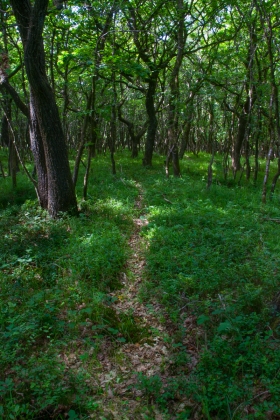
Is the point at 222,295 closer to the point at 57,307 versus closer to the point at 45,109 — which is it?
the point at 57,307

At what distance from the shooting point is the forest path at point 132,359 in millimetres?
3539

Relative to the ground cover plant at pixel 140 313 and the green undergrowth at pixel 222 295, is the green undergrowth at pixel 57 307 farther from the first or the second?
the green undergrowth at pixel 222 295

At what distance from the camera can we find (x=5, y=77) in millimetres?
8508

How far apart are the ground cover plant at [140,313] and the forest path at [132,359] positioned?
2cm

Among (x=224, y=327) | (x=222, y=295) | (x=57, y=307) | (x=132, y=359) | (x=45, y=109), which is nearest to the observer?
(x=224, y=327)

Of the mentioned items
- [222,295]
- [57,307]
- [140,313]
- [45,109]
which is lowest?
[140,313]

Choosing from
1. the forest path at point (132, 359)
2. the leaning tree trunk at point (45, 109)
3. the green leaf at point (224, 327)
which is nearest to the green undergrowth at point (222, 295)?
the green leaf at point (224, 327)

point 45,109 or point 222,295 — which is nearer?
point 222,295

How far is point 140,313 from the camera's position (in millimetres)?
5047

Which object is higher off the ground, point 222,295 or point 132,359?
point 222,295

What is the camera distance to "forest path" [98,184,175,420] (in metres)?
3.54

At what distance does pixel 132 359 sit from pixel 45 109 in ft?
18.8

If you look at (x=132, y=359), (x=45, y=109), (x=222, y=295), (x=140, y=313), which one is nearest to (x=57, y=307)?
(x=140, y=313)

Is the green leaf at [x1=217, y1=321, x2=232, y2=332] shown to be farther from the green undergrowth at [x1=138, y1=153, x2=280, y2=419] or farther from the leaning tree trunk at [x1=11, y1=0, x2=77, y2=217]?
the leaning tree trunk at [x1=11, y1=0, x2=77, y2=217]
